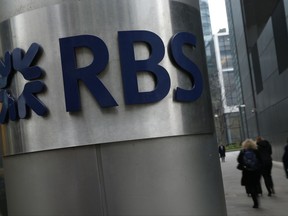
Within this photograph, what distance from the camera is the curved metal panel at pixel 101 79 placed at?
674 centimetres

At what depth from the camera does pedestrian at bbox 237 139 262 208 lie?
11.5 m

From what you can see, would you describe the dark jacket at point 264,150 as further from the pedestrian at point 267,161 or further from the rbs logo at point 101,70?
the rbs logo at point 101,70

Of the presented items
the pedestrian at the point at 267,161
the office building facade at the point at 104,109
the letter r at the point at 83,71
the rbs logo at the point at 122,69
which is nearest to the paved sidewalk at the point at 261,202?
the pedestrian at the point at 267,161

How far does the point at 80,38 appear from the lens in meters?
6.71

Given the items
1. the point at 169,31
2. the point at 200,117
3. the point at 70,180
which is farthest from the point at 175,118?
the point at 70,180

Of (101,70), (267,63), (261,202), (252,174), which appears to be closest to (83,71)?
(101,70)

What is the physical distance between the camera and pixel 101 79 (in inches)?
265

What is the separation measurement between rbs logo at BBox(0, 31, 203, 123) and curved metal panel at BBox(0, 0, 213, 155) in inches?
3.1

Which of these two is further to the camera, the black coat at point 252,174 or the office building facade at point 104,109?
the black coat at point 252,174

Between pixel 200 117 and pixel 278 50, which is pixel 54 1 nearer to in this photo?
pixel 200 117

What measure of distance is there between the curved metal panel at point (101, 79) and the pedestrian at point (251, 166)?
472 centimetres

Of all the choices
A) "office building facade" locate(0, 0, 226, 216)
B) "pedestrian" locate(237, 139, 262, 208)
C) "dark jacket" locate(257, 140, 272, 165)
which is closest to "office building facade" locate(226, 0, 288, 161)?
"dark jacket" locate(257, 140, 272, 165)

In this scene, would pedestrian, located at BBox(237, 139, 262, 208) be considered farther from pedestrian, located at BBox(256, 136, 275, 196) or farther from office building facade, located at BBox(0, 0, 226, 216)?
office building facade, located at BBox(0, 0, 226, 216)

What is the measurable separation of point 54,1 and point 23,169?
242cm
